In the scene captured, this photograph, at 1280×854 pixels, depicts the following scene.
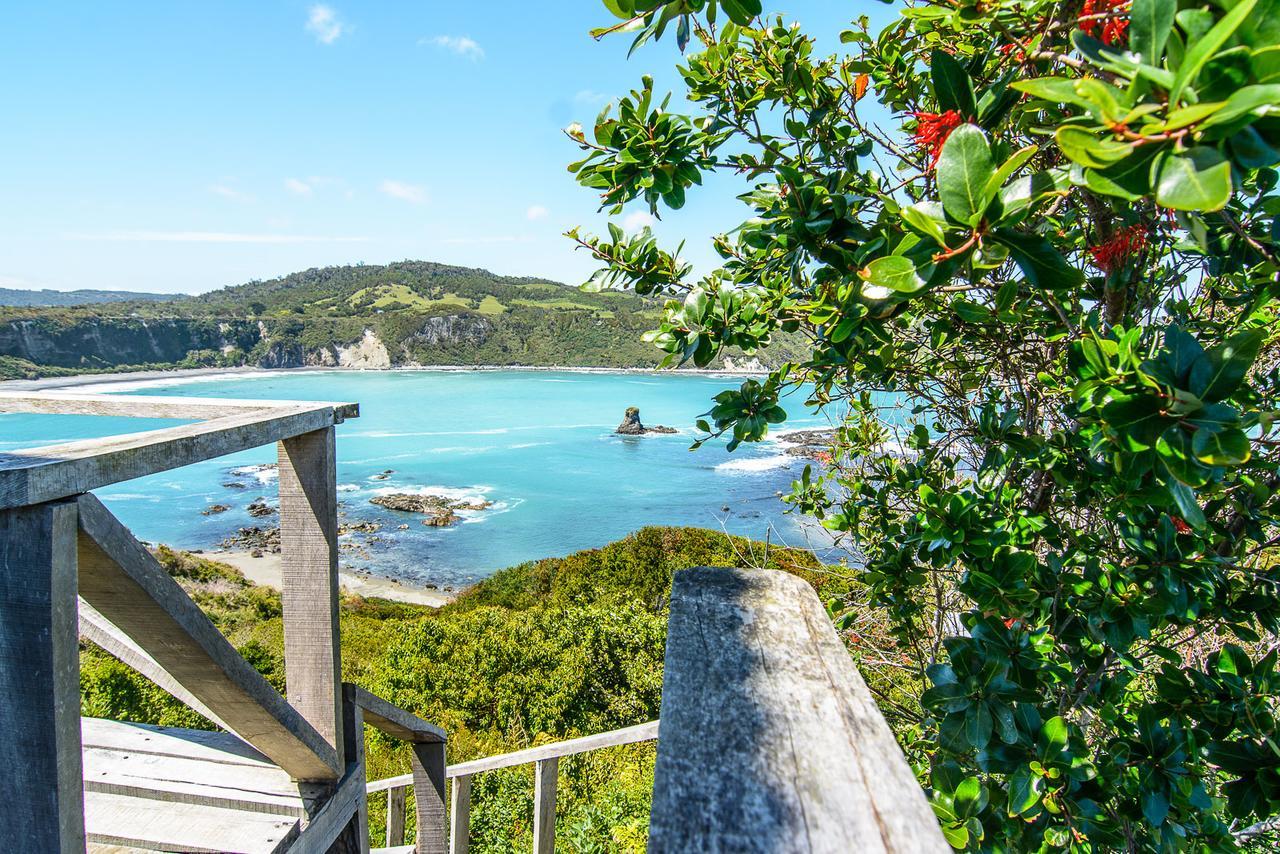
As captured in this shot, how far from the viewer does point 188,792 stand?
199cm

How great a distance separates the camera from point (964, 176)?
2.39ft

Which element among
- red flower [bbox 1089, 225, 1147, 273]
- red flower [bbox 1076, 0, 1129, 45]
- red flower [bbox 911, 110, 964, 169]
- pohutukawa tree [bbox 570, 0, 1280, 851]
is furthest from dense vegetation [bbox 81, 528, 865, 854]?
red flower [bbox 1076, 0, 1129, 45]

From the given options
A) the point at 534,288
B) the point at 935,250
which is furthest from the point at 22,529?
the point at 534,288

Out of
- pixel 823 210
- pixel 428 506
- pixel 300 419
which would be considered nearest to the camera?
pixel 823 210

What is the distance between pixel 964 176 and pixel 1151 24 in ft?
0.67

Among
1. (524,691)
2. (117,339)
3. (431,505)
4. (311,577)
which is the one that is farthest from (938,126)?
(117,339)

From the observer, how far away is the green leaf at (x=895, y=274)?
2.54ft

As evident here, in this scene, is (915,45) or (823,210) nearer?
(823,210)

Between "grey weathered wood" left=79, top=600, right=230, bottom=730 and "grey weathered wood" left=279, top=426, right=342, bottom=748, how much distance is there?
245mm

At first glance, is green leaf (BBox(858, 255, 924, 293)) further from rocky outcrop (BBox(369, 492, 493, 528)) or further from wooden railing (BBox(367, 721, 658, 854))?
rocky outcrop (BBox(369, 492, 493, 528))

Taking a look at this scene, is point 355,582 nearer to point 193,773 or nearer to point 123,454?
point 193,773

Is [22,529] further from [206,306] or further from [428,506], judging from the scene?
[206,306]

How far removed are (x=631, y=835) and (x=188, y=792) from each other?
3.34 m

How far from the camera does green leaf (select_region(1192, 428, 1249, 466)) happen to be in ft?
2.12
